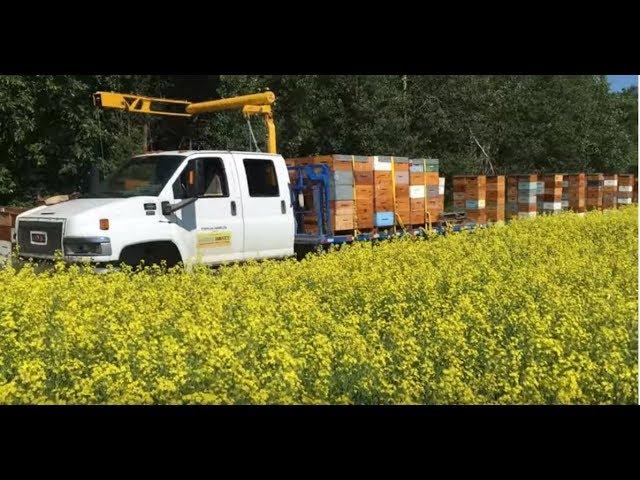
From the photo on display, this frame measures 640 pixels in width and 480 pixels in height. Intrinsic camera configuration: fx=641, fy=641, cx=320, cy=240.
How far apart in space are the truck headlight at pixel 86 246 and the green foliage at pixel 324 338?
0.34 m

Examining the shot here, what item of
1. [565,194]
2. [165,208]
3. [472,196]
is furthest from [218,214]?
[565,194]

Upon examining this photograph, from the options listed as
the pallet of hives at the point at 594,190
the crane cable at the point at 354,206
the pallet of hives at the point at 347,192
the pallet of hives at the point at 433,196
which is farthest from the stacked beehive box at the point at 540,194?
the crane cable at the point at 354,206

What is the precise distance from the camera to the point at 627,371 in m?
4.47

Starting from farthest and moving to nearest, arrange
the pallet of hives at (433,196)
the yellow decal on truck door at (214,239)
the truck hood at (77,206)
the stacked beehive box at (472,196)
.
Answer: the stacked beehive box at (472,196) → the pallet of hives at (433,196) → the yellow decal on truck door at (214,239) → the truck hood at (77,206)

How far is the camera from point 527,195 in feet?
61.8

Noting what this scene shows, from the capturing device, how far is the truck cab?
25.3 feet

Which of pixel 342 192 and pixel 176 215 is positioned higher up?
pixel 342 192

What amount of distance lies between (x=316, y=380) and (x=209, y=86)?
54.2 ft

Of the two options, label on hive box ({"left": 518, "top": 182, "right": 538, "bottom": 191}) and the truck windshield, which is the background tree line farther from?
label on hive box ({"left": 518, "top": 182, "right": 538, "bottom": 191})

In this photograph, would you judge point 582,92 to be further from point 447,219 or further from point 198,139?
point 198,139

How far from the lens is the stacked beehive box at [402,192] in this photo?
13.1 meters

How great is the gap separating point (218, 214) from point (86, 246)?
2.00m

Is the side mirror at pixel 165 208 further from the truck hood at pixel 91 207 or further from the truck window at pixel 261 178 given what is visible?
the truck window at pixel 261 178

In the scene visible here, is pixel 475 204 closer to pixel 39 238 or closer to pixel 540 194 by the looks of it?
pixel 540 194
